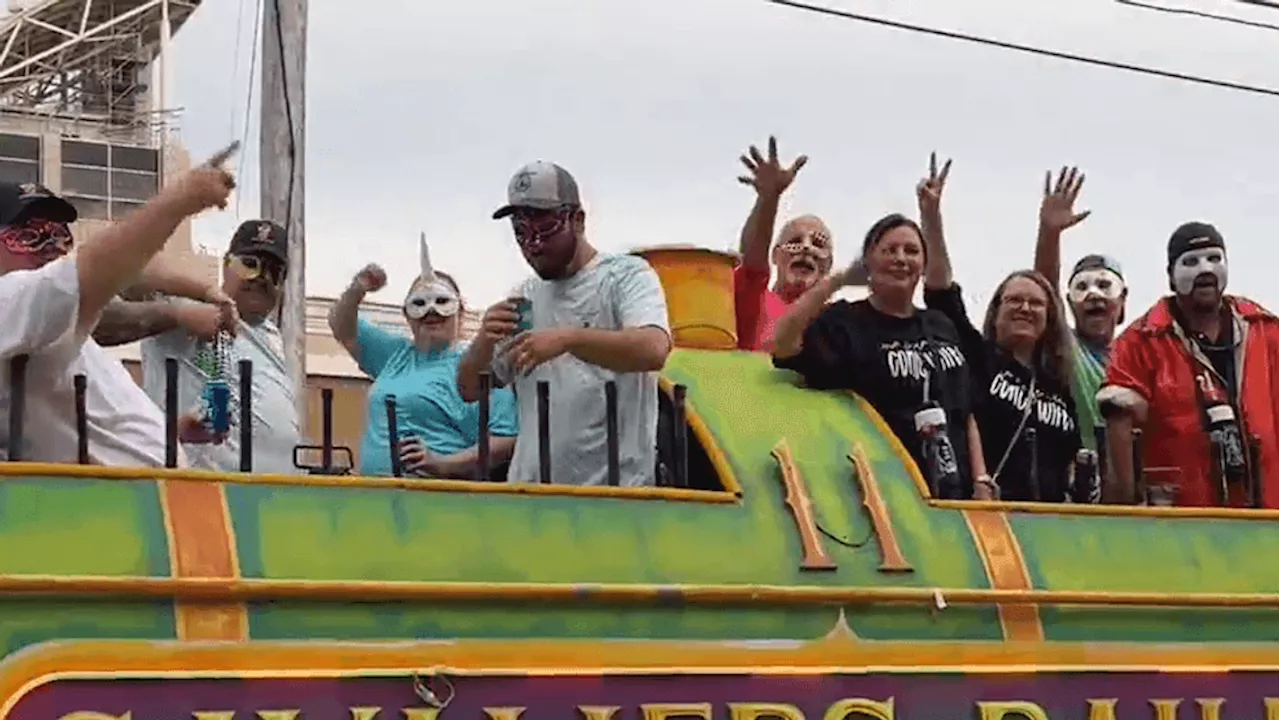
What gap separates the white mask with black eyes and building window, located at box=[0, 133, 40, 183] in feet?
72.5

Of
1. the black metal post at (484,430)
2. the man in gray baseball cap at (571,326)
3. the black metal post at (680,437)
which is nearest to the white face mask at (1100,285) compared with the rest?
the man in gray baseball cap at (571,326)

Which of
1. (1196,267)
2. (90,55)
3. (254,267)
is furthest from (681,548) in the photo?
(90,55)

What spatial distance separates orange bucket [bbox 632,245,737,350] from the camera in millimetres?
6188

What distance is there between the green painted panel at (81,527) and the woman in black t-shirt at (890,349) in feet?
6.50

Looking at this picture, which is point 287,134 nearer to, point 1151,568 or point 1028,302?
point 1028,302

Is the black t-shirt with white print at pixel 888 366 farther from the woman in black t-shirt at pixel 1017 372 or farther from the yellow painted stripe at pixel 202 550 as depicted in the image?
the yellow painted stripe at pixel 202 550

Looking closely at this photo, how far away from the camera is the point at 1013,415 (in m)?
5.99

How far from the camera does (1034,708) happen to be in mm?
5055

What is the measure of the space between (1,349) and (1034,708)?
2.44 m

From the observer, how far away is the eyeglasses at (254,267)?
5.57m

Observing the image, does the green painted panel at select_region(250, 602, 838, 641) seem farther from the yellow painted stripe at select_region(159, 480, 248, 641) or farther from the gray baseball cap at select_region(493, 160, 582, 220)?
the gray baseball cap at select_region(493, 160, 582, 220)

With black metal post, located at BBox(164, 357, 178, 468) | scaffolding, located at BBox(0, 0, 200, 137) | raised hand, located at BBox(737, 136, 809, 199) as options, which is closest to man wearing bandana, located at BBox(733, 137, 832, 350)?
raised hand, located at BBox(737, 136, 809, 199)

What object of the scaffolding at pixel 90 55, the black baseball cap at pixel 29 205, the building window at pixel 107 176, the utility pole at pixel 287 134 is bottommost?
the black baseball cap at pixel 29 205

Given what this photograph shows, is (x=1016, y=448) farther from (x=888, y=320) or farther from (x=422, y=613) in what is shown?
(x=422, y=613)
